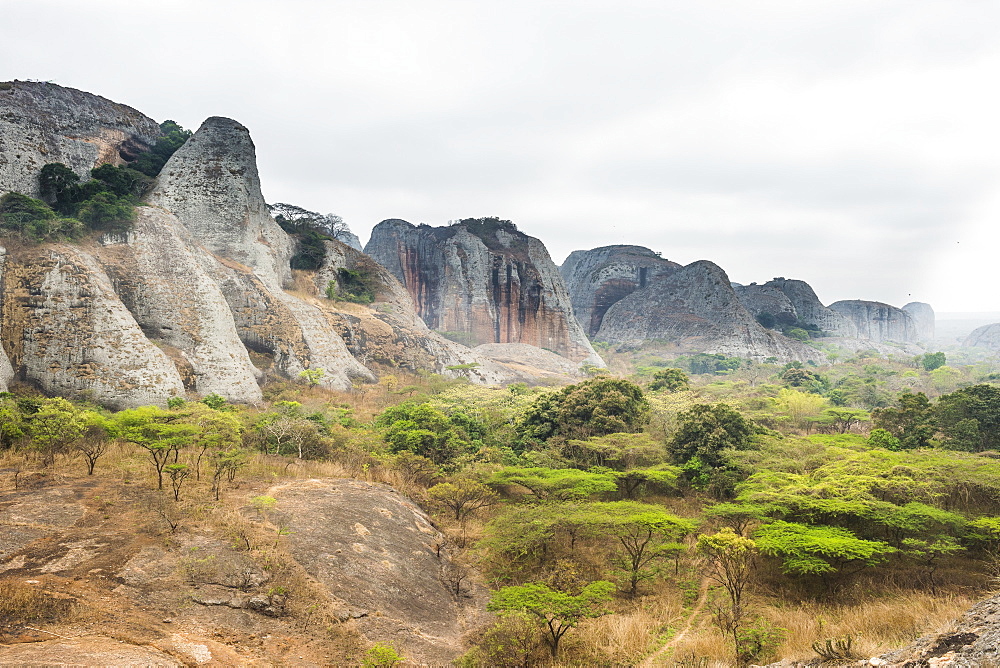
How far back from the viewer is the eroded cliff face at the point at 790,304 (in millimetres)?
81956

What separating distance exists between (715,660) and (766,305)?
88066mm

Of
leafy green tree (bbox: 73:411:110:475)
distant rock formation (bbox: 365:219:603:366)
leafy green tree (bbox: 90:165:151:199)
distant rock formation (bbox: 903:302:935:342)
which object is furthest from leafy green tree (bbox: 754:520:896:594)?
distant rock formation (bbox: 903:302:935:342)

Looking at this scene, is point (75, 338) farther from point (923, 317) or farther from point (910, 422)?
point (923, 317)

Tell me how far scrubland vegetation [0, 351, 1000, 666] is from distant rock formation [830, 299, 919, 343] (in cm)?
12042

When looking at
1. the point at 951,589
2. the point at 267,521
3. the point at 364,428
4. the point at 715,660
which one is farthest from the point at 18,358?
the point at 951,589

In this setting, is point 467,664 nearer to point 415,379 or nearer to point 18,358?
point 18,358

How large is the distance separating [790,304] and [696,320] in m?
28.1

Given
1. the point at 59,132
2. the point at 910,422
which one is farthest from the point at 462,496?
the point at 59,132

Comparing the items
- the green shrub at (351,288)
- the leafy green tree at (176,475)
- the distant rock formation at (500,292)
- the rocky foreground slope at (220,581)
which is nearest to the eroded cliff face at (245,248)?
the green shrub at (351,288)

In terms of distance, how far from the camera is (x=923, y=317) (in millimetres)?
163875

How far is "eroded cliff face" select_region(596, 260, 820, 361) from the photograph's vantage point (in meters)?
62.6

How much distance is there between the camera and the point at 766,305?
82.5m

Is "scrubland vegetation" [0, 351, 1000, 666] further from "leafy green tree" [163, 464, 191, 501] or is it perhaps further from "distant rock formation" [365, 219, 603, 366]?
"distant rock formation" [365, 219, 603, 366]

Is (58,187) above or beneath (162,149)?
beneath
